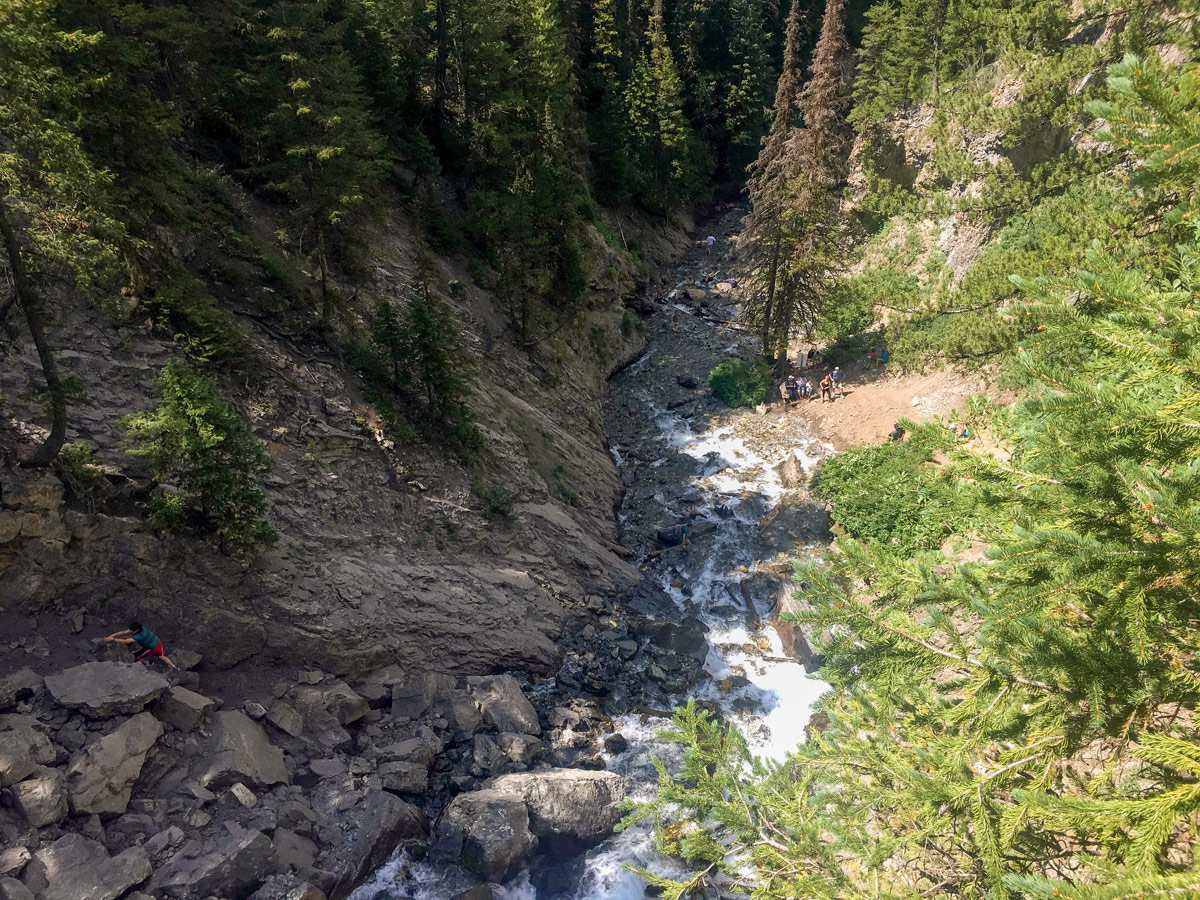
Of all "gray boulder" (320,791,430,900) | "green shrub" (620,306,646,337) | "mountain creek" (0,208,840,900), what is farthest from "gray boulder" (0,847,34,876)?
"green shrub" (620,306,646,337)

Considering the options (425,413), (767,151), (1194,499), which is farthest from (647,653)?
(767,151)

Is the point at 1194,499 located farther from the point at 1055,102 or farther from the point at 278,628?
the point at 1055,102

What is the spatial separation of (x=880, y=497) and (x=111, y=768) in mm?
21236

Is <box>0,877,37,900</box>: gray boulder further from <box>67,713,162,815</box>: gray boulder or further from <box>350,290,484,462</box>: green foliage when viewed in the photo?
<box>350,290,484,462</box>: green foliage

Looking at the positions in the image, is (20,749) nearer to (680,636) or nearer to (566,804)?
(566,804)

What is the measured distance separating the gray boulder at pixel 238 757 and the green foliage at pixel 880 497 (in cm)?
1620

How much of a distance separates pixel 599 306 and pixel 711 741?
27.7 metres

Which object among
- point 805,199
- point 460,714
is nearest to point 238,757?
point 460,714

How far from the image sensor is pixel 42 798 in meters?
9.02

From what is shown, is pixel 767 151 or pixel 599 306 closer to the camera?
pixel 767 151

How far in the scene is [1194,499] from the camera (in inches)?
170

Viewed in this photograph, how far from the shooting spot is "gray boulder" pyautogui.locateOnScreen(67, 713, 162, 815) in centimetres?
946

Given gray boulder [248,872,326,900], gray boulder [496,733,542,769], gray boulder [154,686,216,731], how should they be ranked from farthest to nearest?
gray boulder [496,733,542,769], gray boulder [154,686,216,731], gray boulder [248,872,326,900]

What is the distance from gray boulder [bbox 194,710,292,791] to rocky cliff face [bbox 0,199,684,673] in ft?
4.71
